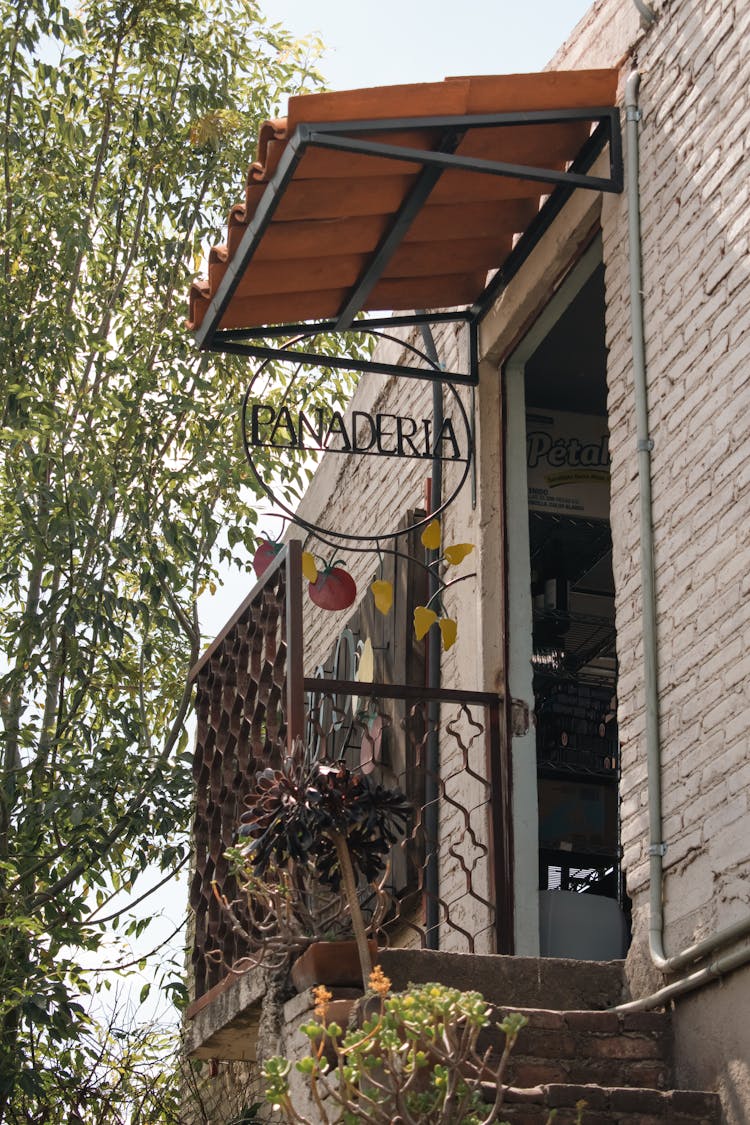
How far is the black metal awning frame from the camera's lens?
5496 millimetres

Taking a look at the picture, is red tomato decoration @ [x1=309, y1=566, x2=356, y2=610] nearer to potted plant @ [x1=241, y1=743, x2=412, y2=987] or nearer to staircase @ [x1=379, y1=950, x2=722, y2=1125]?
potted plant @ [x1=241, y1=743, x2=412, y2=987]

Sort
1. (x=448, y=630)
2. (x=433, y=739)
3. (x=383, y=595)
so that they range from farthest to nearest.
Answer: (x=383, y=595) < (x=433, y=739) < (x=448, y=630)

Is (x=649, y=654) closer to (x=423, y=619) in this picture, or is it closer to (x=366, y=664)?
(x=423, y=619)

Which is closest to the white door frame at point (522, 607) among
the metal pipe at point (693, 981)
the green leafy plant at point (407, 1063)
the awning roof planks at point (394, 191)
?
the awning roof planks at point (394, 191)

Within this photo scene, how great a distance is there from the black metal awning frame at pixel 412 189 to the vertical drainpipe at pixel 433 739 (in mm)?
359

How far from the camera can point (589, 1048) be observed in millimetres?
4742

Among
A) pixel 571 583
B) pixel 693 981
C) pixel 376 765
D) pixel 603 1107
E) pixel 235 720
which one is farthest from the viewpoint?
pixel 571 583

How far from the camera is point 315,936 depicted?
4977 millimetres

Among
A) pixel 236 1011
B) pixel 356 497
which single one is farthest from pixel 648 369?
pixel 356 497

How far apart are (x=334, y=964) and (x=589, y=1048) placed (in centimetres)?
78

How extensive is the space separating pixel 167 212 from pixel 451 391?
366 cm

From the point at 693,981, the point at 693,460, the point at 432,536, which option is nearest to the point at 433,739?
the point at 432,536

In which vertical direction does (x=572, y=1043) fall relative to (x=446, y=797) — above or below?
below

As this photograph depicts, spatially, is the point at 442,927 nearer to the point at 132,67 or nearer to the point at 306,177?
the point at 306,177
